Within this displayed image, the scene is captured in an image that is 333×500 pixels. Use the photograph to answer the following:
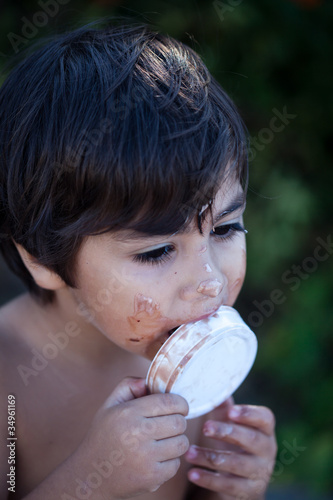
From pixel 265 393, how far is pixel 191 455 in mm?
1309

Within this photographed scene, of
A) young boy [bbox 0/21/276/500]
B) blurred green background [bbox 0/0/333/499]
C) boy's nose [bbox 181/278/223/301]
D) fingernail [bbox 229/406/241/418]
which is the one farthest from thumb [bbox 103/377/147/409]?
blurred green background [bbox 0/0/333/499]

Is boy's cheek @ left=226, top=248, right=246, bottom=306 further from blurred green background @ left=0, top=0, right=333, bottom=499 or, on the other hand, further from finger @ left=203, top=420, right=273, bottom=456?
blurred green background @ left=0, top=0, right=333, bottom=499

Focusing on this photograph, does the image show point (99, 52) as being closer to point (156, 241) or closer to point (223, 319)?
point (156, 241)

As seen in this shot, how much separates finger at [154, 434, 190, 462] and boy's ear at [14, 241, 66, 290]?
434mm

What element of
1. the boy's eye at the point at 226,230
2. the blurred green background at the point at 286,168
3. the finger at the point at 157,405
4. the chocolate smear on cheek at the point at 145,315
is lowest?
the blurred green background at the point at 286,168

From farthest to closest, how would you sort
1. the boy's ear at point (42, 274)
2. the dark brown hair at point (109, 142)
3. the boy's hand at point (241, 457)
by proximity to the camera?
the boy's hand at point (241, 457)
the boy's ear at point (42, 274)
the dark brown hair at point (109, 142)

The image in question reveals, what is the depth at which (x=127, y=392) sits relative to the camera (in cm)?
121

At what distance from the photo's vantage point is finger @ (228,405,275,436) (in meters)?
1.44

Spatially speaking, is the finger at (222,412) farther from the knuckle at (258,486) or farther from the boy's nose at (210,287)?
the boy's nose at (210,287)

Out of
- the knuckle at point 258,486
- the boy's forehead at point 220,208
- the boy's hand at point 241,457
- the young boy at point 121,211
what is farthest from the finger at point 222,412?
the boy's forehead at point 220,208

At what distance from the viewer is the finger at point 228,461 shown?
1.45 meters

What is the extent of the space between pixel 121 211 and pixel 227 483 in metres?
0.83

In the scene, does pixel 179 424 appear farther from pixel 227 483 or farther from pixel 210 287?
pixel 227 483

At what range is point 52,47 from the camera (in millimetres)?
1311
